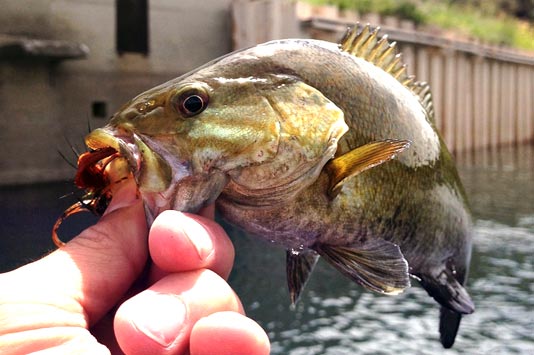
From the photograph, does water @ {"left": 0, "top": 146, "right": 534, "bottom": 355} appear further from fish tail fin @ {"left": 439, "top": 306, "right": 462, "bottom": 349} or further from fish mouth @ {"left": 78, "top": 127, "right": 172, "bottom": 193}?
fish mouth @ {"left": 78, "top": 127, "right": 172, "bottom": 193}

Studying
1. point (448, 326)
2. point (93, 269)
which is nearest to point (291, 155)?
point (93, 269)

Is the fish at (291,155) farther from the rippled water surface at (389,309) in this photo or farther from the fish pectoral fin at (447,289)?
the rippled water surface at (389,309)

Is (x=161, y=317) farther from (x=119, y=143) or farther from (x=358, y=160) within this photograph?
(x=358, y=160)

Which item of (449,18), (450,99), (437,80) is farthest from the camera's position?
(449,18)

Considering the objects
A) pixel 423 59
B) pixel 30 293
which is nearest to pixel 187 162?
pixel 30 293

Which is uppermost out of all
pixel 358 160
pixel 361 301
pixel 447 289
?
pixel 358 160

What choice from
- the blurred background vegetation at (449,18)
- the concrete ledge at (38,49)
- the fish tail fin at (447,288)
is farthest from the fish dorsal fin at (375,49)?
the blurred background vegetation at (449,18)
